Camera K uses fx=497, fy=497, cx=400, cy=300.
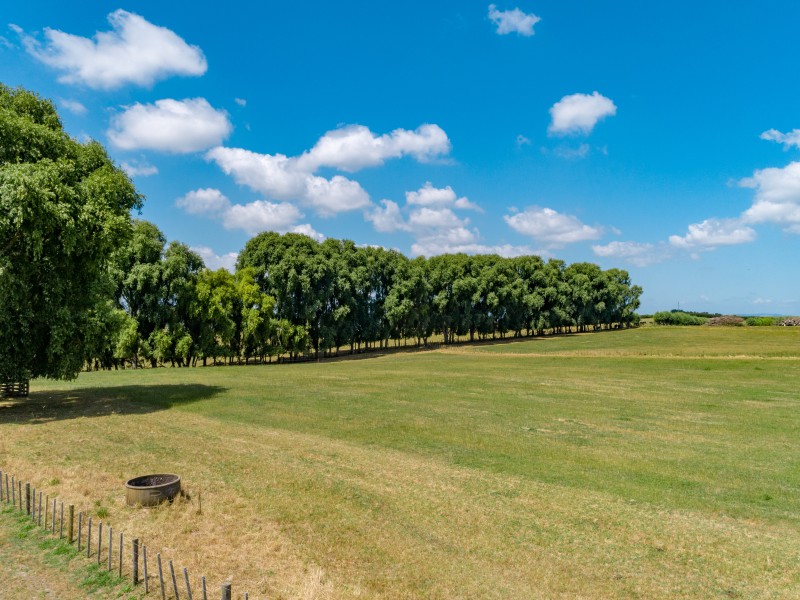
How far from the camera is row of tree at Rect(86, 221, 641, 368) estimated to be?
189ft

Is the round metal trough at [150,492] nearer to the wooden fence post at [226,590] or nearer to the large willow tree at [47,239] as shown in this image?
the wooden fence post at [226,590]

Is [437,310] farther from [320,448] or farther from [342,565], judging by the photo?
[342,565]

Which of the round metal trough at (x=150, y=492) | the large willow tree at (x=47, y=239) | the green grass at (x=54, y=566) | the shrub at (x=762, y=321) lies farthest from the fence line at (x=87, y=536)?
the shrub at (x=762, y=321)

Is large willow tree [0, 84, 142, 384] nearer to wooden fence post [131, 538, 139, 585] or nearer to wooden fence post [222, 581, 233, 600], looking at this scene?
wooden fence post [131, 538, 139, 585]

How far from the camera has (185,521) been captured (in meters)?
12.9

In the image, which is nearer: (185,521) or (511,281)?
(185,521)

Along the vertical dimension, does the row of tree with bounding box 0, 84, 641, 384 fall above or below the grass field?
above

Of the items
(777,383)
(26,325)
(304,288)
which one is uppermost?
(304,288)

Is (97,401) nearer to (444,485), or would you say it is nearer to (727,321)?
(444,485)

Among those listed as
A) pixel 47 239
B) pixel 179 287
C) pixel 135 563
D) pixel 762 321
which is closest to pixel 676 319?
pixel 762 321

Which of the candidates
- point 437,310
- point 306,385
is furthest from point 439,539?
point 437,310

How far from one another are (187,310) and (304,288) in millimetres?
17087

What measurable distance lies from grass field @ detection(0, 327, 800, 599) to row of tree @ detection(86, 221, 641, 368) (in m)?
12.6

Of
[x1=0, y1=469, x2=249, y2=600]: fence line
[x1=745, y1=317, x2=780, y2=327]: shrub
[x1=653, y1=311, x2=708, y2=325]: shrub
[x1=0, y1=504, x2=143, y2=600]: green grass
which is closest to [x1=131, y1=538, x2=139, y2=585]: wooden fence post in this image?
[x1=0, y1=469, x2=249, y2=600]: fence line
